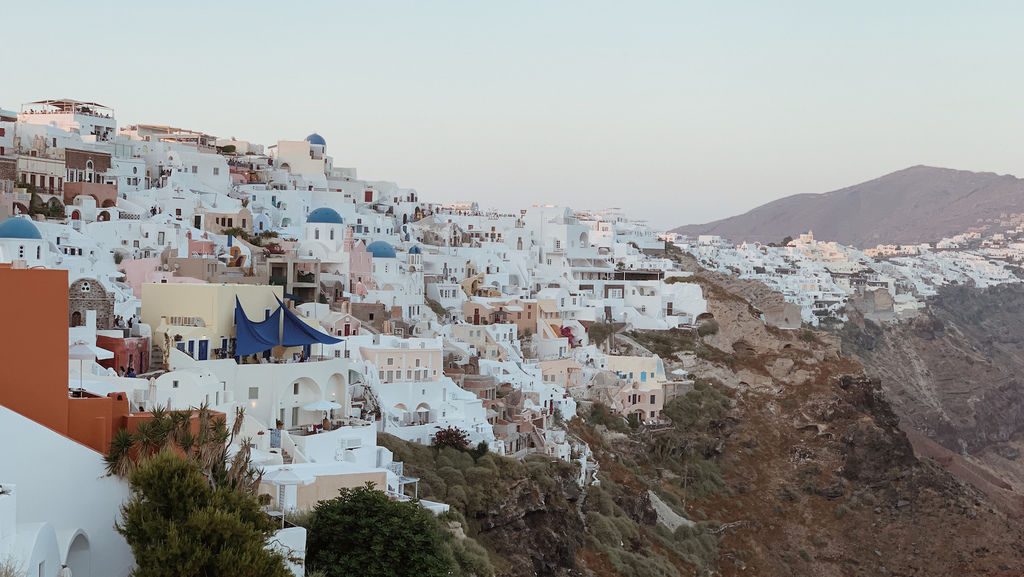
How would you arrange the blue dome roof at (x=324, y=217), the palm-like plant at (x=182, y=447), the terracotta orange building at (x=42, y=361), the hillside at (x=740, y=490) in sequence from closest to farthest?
the terracotta orange building at (x=42, y=361) < the palm-like plant at (x=182, y=447) < the hillside at (x=740, y=490) < the blue dome roof at (x=324, y=217)

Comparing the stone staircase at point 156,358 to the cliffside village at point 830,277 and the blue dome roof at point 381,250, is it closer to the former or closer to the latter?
the blue dome roof at point 381,250

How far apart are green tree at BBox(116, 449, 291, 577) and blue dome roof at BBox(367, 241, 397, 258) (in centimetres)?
3185

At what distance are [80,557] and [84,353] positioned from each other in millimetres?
11522

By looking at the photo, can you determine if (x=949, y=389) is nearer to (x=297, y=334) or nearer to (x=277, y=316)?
(x=297, y=334)

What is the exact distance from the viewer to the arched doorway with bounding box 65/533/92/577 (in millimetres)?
15273

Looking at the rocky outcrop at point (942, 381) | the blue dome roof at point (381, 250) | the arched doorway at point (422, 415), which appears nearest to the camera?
the arched doorway at point (422, 415)

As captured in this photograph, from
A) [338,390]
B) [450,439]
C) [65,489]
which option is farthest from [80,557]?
[450,439]

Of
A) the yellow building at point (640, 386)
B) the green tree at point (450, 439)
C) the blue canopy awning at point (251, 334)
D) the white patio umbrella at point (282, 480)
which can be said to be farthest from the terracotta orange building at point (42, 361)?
the yellow building at point (640, 386)

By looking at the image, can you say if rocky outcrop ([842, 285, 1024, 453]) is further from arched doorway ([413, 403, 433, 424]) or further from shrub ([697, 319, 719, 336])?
arched doorway ([413, 403, 433, 424])

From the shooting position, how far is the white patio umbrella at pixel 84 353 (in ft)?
82.1

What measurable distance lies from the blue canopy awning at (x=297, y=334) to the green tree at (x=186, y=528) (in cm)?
1697

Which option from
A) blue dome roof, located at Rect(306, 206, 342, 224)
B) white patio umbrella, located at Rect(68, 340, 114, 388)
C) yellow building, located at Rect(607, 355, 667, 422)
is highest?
blue dome roof, located at Rect(306, 206, 342, 224)

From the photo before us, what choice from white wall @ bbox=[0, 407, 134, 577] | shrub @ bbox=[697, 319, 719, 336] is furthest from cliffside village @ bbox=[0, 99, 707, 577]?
shrub @ bbox=[697, 319, 719, 336]

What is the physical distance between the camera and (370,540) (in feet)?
65.6
